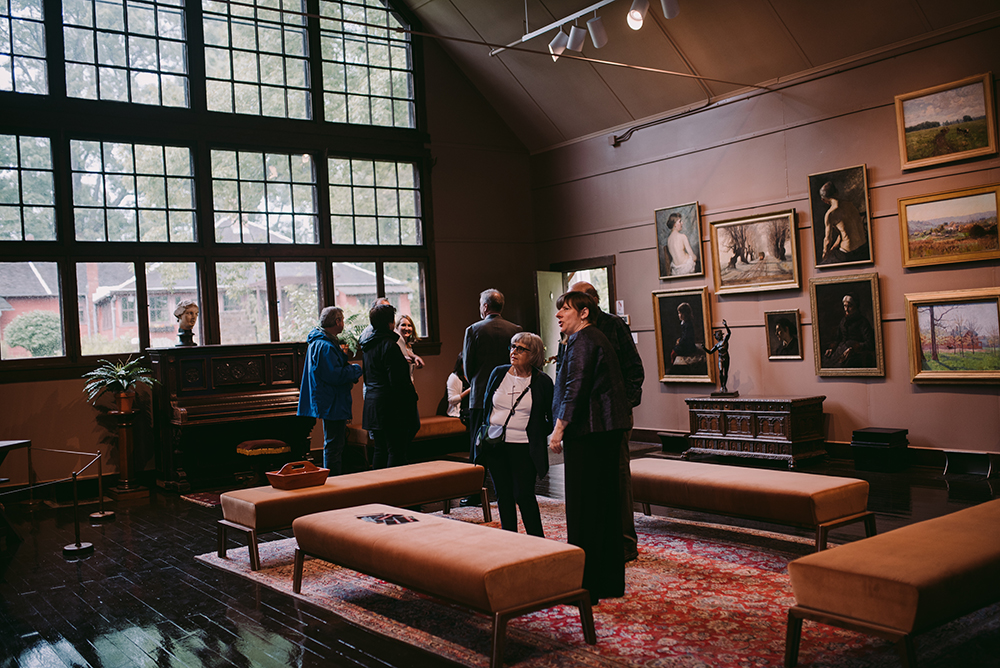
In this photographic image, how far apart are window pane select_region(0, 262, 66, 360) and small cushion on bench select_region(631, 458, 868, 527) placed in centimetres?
633

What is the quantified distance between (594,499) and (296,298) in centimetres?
698

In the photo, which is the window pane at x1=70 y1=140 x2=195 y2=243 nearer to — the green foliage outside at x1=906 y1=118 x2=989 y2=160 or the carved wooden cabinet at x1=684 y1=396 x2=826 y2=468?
the carved wooden cabinet at x1=684 y1=396 x2=826 y2=468

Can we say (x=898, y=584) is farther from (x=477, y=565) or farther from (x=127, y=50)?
(x=127, y=50)

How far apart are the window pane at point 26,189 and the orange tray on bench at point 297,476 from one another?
191 inches

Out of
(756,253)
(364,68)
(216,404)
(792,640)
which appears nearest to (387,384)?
(216,404)

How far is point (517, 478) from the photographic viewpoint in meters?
4.73

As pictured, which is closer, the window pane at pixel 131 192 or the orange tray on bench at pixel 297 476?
the orange tray on bench at pixel 297 476

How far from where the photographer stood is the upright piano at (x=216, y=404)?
836 centimetres

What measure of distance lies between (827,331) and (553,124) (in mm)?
4875

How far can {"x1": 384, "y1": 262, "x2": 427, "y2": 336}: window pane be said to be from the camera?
36.0ft

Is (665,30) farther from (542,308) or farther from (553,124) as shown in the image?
(542,308)

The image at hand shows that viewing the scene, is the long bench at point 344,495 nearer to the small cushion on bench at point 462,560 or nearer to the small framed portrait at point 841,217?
the small cushion on bench at point 462,560

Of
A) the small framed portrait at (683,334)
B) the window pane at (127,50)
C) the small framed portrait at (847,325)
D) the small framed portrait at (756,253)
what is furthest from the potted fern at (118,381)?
the small framed portrait at (847,325)

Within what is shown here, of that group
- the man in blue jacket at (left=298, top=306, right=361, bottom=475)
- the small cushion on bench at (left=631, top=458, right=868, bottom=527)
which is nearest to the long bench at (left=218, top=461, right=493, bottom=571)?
the man in blue jacket at (left=298, top=306, right=361, bottom=475)
